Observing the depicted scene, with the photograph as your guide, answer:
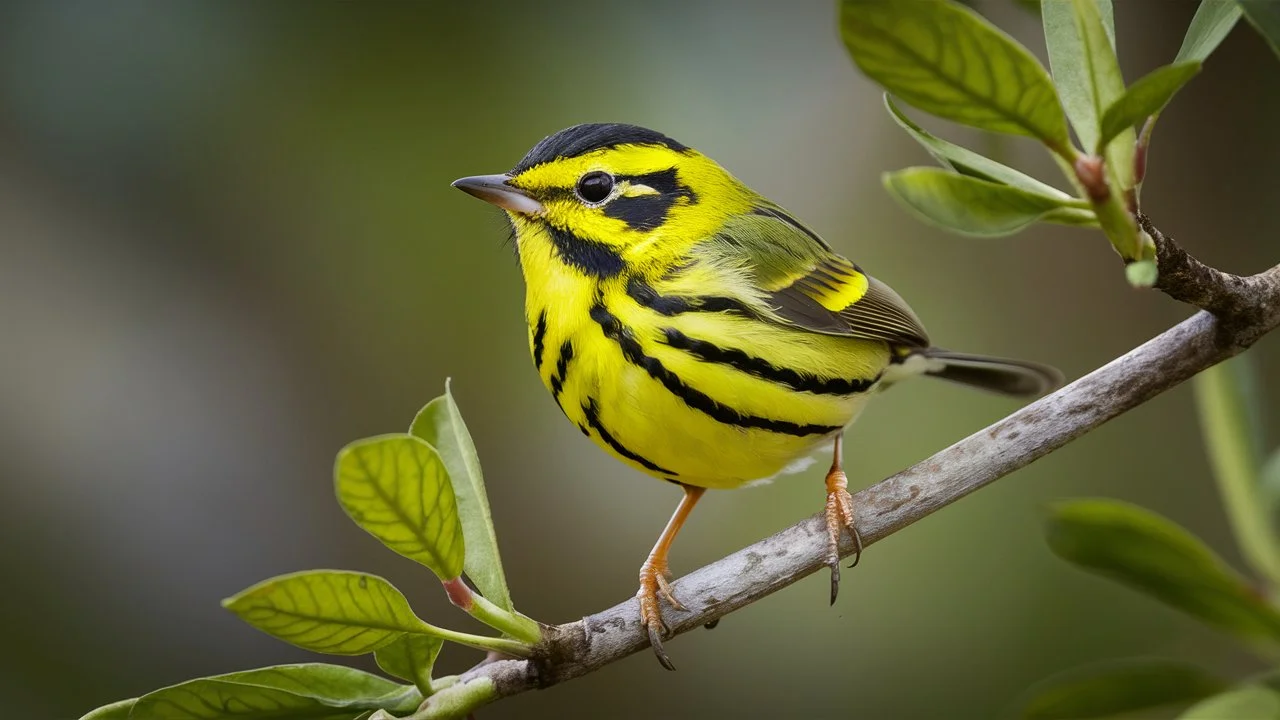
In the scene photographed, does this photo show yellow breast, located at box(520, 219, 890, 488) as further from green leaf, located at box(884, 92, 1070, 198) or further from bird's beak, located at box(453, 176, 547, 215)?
green leaf, located at box(884, 92, 1070, 198)

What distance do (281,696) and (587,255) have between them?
1245mm

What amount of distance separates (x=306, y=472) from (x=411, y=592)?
2.03ft

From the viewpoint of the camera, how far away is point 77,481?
4.06 metres

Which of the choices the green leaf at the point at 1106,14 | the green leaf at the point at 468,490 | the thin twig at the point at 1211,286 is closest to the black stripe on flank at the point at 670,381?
the green leaf at the point at 468,490

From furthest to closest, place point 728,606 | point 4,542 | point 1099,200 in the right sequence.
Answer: point 4,542 < point 728,606 < point 1099,200

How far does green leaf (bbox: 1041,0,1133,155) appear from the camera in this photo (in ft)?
4.13

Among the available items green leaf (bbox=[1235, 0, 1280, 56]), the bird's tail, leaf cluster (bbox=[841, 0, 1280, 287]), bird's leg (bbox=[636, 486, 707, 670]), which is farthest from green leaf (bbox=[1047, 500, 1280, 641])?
the bird's tail

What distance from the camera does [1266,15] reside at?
113cm

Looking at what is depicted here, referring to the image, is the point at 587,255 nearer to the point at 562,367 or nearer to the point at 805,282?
the point at 562,367

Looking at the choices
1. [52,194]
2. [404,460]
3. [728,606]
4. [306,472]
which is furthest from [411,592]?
[404,460]

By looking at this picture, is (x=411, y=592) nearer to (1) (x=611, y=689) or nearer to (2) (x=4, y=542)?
(1) (x=611, y=689)

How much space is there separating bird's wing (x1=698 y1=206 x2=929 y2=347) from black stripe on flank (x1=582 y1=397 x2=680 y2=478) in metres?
0.41

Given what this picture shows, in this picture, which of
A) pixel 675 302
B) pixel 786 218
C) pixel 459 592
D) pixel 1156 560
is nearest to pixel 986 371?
pixel 786 218

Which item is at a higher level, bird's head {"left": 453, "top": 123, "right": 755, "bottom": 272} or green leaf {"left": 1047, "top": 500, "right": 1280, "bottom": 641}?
bird's head {"left": 453, "top": 123, "right": 755, "bottom": 272}
